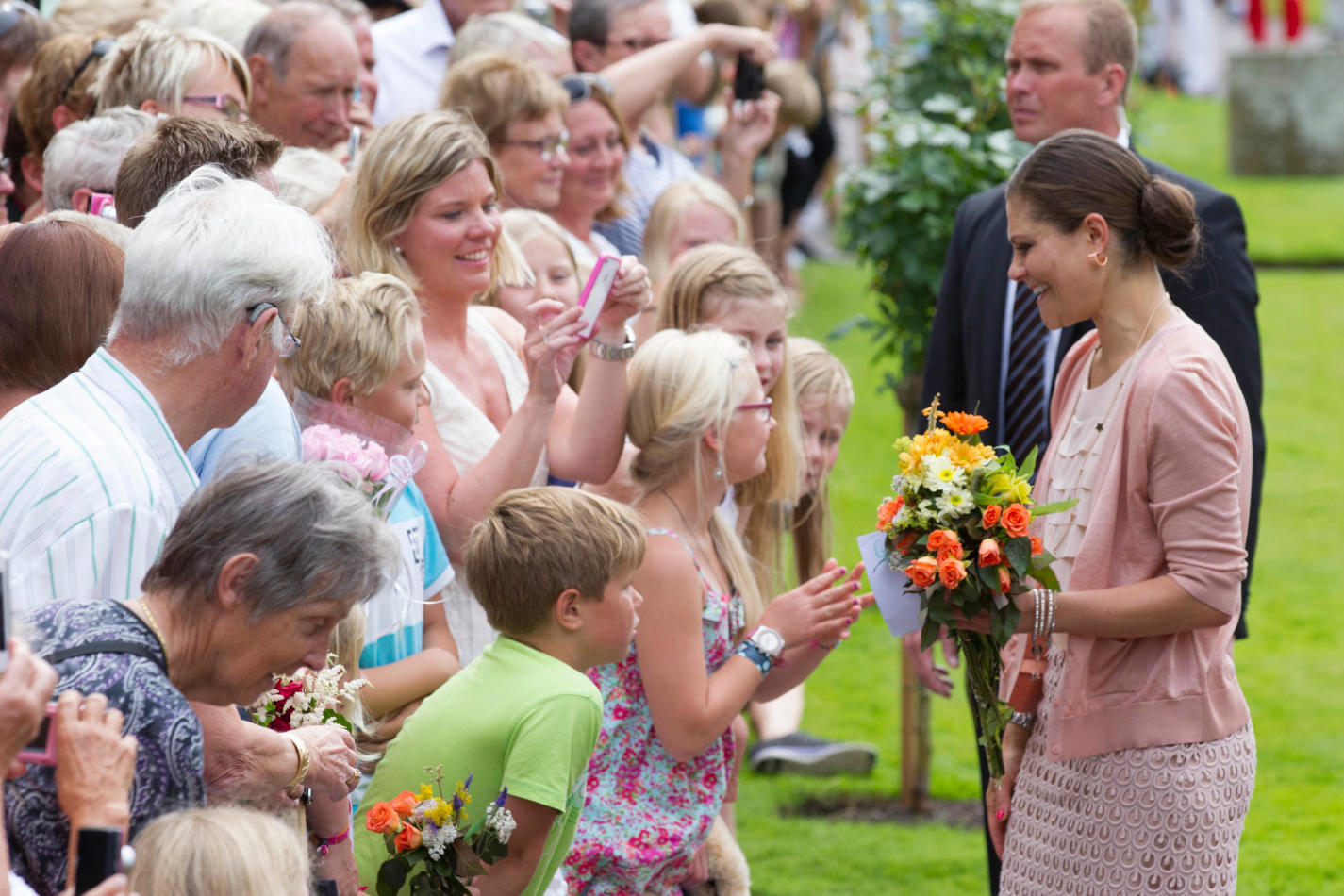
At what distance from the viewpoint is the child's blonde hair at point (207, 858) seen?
88.8 inches

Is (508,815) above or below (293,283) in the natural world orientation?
below

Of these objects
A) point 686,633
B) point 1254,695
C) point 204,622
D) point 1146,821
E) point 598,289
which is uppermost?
point 204,622

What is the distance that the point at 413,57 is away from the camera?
7.28m

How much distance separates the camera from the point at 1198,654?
11.9ft

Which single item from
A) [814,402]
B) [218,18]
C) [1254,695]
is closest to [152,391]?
[814,402]

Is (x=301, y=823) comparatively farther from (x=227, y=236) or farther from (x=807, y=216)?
(x=807, y=216)

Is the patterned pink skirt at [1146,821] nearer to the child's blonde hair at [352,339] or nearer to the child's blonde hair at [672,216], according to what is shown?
the child's blonde hair at [352,339]

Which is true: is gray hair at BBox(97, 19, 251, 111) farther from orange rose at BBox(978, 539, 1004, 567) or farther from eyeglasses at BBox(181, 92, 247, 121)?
orange rose at BBox(978, 539, 1004, 567)

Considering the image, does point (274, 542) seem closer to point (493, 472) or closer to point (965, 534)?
point (493, 472)

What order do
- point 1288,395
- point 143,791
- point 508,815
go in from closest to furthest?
point 143,791 → point 508,815 → point 1288,395

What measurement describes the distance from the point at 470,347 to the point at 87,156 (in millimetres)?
1151

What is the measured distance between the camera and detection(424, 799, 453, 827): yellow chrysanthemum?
302 cm

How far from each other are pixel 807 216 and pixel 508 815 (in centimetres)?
1402

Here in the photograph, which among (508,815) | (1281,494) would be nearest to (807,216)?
(1281,494)
